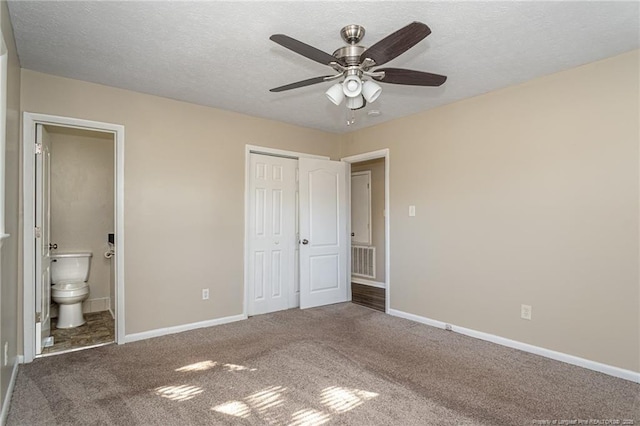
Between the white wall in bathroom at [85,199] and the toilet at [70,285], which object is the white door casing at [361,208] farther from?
the toilet at [70,285]

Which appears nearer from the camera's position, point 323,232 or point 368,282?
point 323,232

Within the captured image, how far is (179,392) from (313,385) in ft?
3.05

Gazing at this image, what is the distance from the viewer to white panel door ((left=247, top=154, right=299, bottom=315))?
14.4 feet

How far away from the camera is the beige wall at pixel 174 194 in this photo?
335 centimetres

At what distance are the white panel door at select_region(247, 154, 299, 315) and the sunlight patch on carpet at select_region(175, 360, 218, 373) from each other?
135cm

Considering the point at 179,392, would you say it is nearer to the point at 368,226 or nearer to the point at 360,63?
the point at 360,63

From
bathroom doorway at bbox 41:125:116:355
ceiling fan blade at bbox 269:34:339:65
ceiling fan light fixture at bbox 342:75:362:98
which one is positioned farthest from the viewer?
bathroom doorway at bbox 41:125:116:355

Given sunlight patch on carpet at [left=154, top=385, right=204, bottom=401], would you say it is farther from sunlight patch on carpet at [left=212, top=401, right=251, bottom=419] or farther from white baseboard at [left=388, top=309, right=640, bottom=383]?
white baseboard at [left=388, top=309, right=640, bottom=383]

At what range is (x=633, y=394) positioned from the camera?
7.88 feet

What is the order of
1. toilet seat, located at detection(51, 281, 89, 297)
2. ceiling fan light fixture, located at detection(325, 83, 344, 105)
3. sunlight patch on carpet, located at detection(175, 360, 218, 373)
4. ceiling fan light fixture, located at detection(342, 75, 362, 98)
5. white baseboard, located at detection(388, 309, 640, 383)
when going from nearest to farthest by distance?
1. ceiling fan light fixture, located at detection(342, 75, 362, 98)
2. ceiling fan light fixture, located at detection(325, 83, 344, 105)
3. white baseboard, located at detection(388, 309, 640, 383)
4. sunlight patch on carpet, located at detection(175, 360, 218, 373)
5. toilet seat, located at detection(51, 281, 89, 297)

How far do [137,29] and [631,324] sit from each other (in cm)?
405

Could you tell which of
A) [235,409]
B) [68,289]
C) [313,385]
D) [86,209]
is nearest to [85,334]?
[68,289]

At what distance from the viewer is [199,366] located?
2.87m

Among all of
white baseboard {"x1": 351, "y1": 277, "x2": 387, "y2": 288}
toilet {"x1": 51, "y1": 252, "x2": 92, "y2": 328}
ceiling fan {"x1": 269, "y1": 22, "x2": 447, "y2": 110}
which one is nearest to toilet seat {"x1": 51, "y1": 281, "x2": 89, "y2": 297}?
toilet {"x1": 51, "y1": 252, "x2": 92, "y2": 328}
